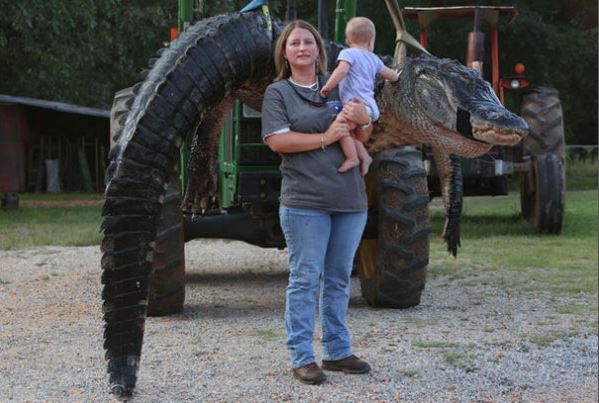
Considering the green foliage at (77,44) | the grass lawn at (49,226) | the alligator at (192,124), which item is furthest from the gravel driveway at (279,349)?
the green foliage at (77,44)

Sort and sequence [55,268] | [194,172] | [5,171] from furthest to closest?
[5,171], [55,268], [194,172]

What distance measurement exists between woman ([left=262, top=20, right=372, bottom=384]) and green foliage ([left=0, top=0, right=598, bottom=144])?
13.6 m

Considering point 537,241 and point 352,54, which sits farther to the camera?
point 537,241

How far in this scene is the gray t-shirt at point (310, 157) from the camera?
4.84m

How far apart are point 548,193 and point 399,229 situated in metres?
5.78

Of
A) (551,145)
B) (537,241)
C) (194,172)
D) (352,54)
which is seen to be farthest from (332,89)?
(551,145)

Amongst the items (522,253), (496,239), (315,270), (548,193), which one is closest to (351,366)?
(315,270)

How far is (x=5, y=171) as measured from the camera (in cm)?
1927

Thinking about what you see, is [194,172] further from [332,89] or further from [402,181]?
[402,181]

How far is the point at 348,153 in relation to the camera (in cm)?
482

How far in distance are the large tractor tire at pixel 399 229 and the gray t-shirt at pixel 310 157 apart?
83.5 inches

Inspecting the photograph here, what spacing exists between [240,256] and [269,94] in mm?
6473

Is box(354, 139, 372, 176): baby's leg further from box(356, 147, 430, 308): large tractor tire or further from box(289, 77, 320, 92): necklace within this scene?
box(356, 147, 430, 308): large tractor tire

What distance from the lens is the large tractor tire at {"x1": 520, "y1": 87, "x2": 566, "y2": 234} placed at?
40.3ft
